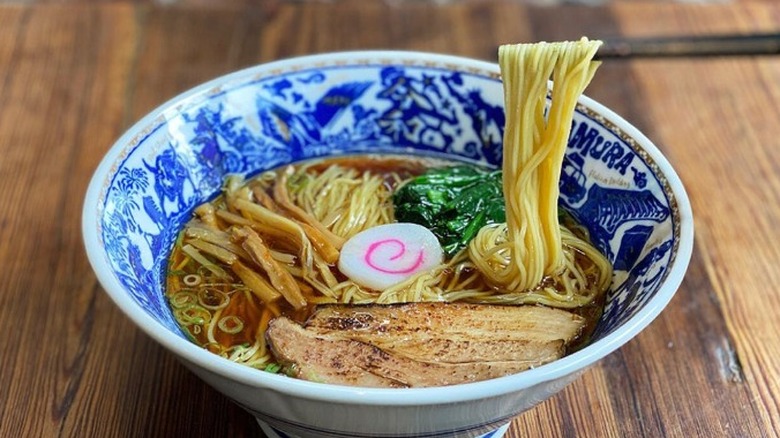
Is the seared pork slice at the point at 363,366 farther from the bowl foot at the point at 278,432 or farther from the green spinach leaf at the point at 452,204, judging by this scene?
the green spinach leaf at the point at 452,204

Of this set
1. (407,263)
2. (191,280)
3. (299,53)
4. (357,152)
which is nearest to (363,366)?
(407,263)

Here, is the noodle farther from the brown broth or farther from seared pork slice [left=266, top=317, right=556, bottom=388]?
seared pork slice [left=266, top=317, right=556, bottom=388]

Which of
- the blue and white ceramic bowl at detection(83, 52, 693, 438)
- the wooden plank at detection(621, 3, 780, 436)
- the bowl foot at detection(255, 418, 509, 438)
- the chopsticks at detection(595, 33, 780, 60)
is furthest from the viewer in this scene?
the chopsticks at detection(595, 33, 780, 60)

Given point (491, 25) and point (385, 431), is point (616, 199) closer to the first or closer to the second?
point (385, 431)

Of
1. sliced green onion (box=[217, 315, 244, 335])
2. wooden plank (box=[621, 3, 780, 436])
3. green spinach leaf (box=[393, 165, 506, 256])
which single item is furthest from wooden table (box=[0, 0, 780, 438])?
green spinach leaf (box=[393, 165, 506, 256])

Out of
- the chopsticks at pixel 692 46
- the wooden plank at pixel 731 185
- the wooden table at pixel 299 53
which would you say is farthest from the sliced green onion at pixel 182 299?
the chopsticks at pixel 692 46
